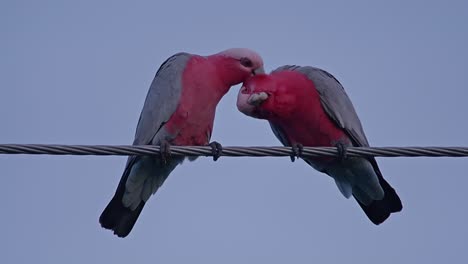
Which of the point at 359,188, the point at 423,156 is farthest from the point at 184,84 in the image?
the point at 423,156

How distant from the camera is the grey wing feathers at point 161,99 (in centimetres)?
660

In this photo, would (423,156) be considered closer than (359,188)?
Yes

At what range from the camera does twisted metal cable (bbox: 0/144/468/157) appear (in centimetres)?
466

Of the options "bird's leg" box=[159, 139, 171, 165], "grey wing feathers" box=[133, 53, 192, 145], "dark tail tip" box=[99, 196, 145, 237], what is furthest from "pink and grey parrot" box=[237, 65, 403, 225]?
"dark tail tip" box=[99, 196, 145, 237]

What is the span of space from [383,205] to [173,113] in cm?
213

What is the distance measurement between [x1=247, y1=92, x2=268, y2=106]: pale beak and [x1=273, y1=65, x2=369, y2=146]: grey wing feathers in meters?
0.56

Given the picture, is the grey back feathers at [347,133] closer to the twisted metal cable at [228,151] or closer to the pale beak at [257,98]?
the pale beak at [257,98]

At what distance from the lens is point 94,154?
477cm

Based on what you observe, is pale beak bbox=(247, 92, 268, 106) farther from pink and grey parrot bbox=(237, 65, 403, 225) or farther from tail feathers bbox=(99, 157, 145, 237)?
tail feathers bbox=(99, 157, 145, 237)

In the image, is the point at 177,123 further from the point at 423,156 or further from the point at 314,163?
the point at 423,156

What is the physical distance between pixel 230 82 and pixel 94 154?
99.2 inches

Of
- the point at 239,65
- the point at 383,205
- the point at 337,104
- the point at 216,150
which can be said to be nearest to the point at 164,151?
the point at 216,150

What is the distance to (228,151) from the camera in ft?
16.8

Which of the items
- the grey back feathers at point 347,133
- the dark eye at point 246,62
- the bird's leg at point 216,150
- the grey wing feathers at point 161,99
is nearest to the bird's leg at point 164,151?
the grey wing feathers at point 161,99
